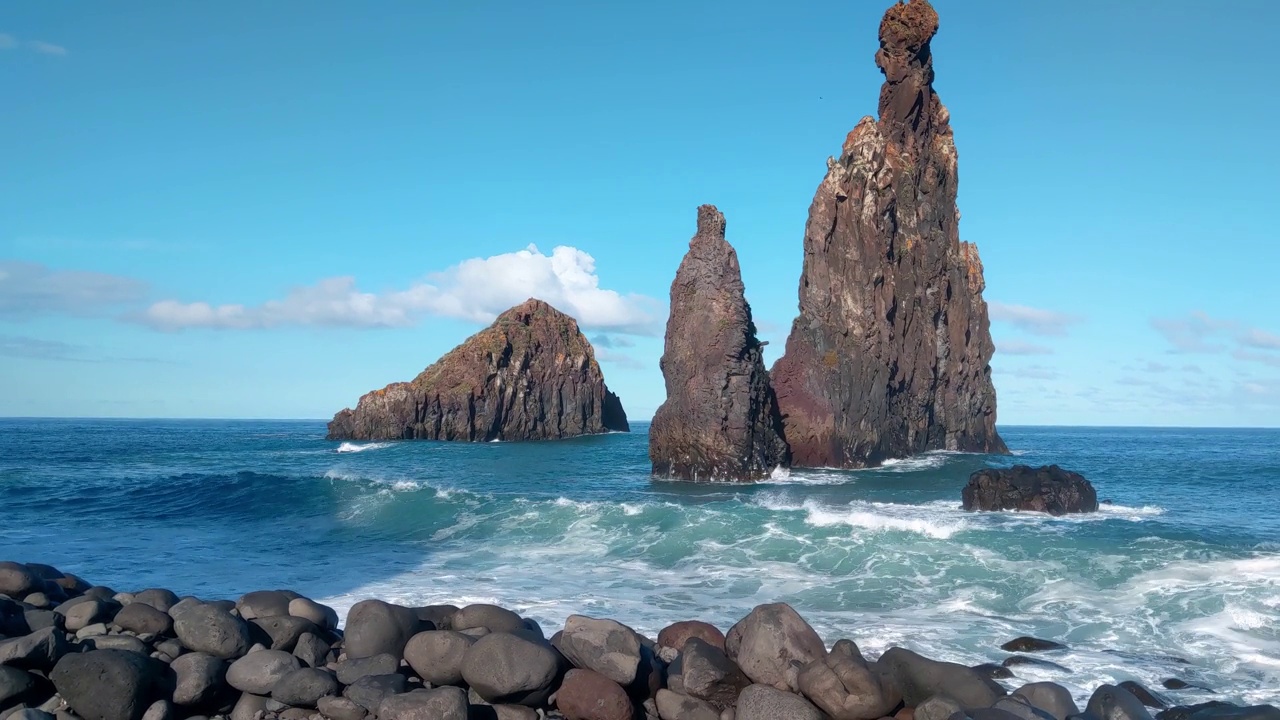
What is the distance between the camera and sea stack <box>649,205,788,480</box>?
117 ft

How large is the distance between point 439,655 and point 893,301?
42900mm

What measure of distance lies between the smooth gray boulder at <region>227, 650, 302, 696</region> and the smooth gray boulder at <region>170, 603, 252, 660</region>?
0.43 m

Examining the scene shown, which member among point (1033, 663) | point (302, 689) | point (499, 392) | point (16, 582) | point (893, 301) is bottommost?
point (1033, 663)

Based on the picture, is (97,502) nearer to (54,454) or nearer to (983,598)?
(983,598)

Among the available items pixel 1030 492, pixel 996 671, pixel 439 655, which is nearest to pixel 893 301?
pixel 1030 492

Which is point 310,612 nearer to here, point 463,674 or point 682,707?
point 463,674

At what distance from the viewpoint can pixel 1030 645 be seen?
11.9m

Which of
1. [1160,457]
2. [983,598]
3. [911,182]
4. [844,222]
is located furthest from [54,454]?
[1160,457]

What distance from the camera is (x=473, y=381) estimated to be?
260ft

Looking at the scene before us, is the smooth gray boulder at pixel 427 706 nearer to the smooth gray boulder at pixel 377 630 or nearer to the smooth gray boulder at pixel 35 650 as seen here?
the smooth gray boulder at pixel 377 630

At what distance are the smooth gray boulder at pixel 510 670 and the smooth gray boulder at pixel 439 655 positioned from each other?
25 centimetres

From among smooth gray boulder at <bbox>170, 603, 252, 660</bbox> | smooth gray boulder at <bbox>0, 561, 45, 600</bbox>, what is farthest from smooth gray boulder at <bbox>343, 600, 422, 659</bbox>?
smooth gray boulder at <bbox>0, 561, 45, 600</bbox>

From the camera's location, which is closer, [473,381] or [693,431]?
[693,431]

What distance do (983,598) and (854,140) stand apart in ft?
123
